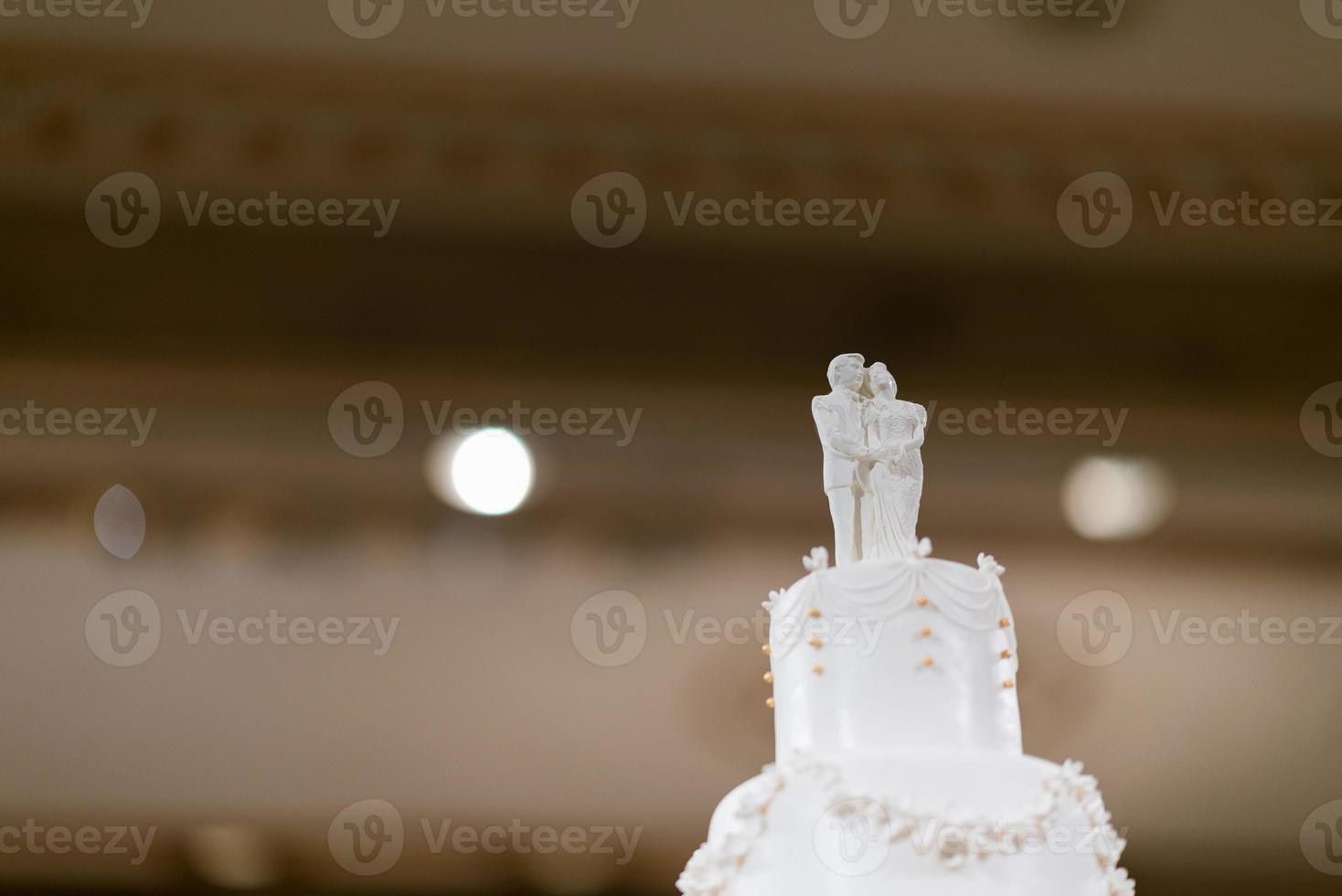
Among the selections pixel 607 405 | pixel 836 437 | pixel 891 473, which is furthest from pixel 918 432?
pixel 607 405

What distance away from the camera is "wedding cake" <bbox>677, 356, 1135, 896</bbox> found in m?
4.42

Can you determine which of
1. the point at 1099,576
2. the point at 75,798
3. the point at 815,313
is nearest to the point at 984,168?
the point at 815,313

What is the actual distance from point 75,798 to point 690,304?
17.8 ft

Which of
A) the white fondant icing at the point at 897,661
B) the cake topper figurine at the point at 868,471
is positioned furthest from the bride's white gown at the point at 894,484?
the white fondant icing at the point at 897,661

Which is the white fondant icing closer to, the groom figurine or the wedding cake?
the wedding cake

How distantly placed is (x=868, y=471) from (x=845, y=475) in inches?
3.8

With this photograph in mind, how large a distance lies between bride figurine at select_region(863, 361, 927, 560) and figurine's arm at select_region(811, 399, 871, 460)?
0.06m

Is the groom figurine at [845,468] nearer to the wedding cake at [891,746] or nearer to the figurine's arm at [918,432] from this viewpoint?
the wedding cake at [891,746]

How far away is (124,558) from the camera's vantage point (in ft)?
31.7

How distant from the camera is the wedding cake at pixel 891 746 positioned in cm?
442

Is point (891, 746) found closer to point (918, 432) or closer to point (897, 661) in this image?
point (897, 661)

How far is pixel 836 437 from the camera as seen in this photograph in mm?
5375

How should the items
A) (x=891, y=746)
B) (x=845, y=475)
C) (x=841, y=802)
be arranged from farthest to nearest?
(x=845, y=475) → (x=891, y=746) → (x=841, y=802)

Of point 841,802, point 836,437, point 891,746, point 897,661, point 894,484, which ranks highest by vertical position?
point 836,437
